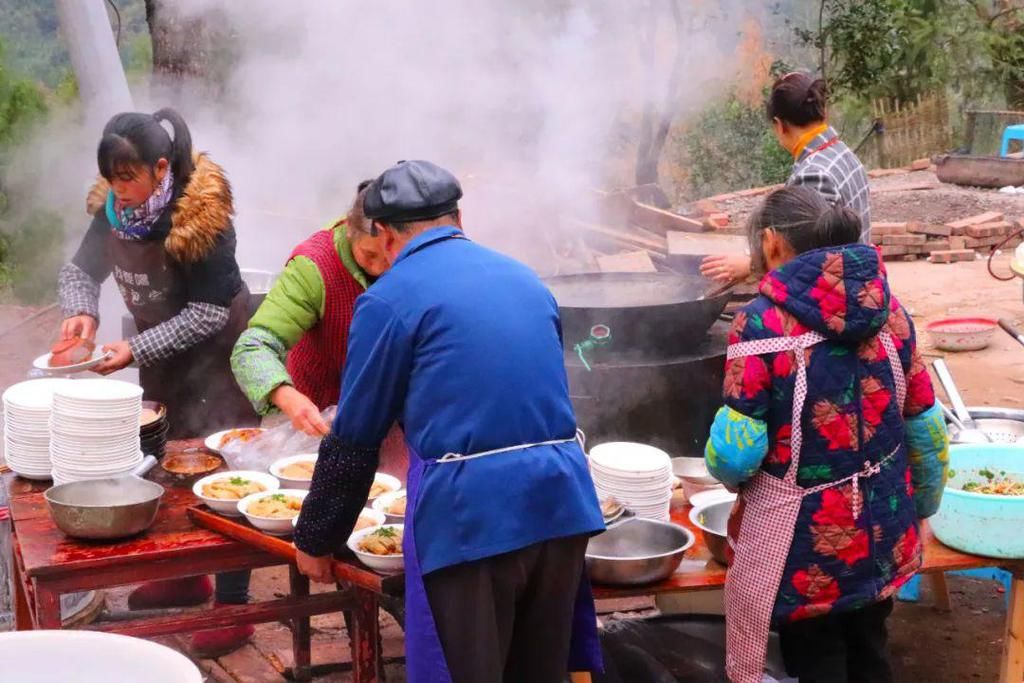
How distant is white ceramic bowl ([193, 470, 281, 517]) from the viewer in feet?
10.6

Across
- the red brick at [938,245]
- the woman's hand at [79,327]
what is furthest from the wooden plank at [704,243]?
the woman's hand at [79,327]

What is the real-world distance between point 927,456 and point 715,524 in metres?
0.69

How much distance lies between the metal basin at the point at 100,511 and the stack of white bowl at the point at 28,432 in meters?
0.39

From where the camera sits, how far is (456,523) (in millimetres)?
2449

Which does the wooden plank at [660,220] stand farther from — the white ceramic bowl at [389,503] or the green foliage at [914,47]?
the white ceramic bowl at [389,503]

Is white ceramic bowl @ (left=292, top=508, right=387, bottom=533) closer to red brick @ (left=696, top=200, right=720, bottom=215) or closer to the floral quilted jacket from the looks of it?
the floral quilted jacket

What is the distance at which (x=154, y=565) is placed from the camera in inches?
122

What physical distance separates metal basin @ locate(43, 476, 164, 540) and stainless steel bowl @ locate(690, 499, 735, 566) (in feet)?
5.29

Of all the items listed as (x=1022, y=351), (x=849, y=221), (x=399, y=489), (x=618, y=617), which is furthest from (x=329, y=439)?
(x=1022, y=351)

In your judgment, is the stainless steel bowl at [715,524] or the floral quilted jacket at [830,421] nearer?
the floral quilted jacket at [830,421]

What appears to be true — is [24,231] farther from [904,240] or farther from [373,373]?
[373,373]

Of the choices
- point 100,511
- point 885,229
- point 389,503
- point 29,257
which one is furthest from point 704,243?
point 100,511

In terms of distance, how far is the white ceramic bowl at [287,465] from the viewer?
3.45 metres

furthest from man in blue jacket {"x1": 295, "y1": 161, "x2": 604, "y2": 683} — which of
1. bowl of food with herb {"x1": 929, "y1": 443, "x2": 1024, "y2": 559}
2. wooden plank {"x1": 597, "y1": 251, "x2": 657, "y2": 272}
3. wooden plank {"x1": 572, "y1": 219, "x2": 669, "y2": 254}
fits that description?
wooden plank {"x1": 572, "y1": 219, "x2": 669, "y2": 254}
